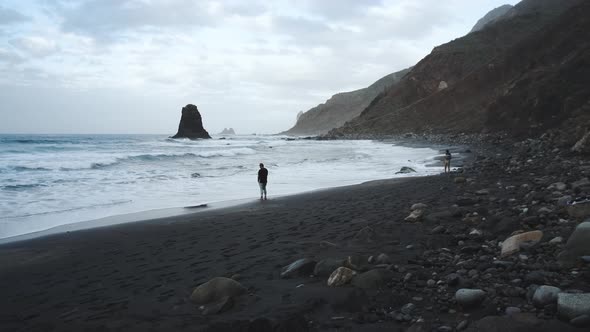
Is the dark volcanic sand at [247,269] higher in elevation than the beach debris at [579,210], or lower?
lower

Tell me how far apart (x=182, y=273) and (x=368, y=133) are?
64.4 m

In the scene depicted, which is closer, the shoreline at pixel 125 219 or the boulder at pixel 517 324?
the boulder at pixel 517 324

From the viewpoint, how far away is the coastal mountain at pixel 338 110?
155288 millimetres

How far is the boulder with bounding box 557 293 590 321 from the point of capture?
8.10 ft

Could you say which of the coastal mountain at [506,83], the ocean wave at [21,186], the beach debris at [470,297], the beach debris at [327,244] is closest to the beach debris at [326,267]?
the beach debris at [327,244]

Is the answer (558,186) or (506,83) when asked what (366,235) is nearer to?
(558,186)

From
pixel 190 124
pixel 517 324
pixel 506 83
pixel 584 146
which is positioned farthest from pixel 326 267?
pixel 190 124

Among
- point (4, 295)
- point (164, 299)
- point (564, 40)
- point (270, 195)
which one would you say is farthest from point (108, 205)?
point (564, 40)

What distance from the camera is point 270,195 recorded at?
12.0 metres

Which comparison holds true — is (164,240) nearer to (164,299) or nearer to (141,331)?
(164,299)

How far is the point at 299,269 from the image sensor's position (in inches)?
171

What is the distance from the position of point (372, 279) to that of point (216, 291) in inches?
60.5

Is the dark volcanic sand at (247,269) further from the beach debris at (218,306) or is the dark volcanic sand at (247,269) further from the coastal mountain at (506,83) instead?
the coastal mountain at (506,83)

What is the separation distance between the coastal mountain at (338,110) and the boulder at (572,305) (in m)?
149
